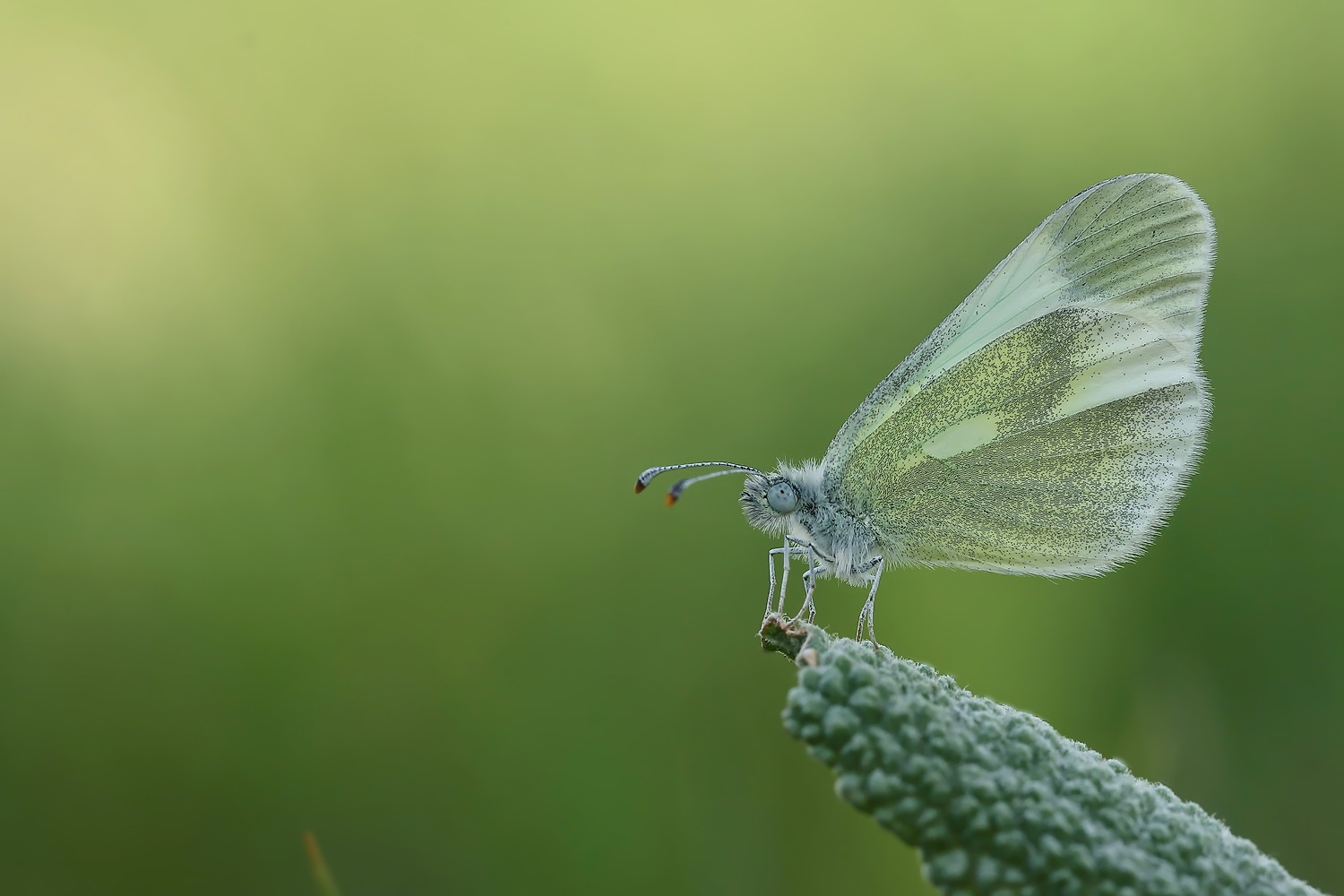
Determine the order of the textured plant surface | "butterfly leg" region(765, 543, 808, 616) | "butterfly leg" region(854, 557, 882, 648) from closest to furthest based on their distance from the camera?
the textured plant surface
"butterfly leg" region(854, 557, 882, 648)
"butterfly leg" region(765, 543, 808, 616)

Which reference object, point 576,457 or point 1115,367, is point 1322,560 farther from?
point 576,457

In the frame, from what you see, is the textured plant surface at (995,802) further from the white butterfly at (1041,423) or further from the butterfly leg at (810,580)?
the white butterfly at (1041,423)

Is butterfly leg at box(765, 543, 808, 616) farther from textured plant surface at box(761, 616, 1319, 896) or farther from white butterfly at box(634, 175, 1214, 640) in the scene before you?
textured plant surface at box(761, 616, 1319, 896)

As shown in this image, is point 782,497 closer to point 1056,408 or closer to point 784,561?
point 784,561

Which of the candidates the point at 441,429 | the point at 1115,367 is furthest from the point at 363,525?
the point at 1115,367

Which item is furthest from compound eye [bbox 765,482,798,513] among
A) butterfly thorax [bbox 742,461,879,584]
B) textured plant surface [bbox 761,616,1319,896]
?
textured plant surface [bbox 761,616,1319,896]

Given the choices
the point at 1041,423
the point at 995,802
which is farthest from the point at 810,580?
the point at 995,802

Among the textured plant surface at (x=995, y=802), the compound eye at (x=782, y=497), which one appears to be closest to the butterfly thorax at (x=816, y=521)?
the compound eye at (x=782, y=497)
